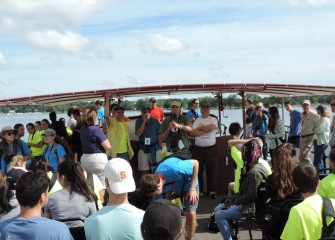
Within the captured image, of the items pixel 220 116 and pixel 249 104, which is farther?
pixel 249 104

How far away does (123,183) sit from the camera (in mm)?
3125

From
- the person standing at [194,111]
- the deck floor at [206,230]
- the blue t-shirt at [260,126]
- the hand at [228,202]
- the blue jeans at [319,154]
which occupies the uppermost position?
the person standing at [194,111]

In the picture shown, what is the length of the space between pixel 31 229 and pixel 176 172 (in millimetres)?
2487

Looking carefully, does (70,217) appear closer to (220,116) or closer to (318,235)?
(318,235)

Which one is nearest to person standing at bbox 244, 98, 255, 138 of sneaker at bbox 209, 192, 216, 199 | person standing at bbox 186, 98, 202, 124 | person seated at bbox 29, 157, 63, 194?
person standing at bbox 186, 98, 202, 124

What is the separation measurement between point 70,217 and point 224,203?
245cm

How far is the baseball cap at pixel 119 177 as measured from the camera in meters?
3.09

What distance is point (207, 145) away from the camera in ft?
27.9

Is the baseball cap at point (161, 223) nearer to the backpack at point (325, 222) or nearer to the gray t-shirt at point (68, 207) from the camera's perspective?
the backpack at point (325, 222)

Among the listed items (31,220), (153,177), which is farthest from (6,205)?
(153,177)

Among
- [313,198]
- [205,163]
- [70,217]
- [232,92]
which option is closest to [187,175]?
[70,217]

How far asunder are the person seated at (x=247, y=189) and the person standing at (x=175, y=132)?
8.54 feet

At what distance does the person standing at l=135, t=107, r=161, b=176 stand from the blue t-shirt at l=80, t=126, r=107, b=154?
1.58 meters

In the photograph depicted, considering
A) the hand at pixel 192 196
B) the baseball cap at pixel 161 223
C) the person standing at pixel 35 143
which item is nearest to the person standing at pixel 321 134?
the hand at pixel 192 196
